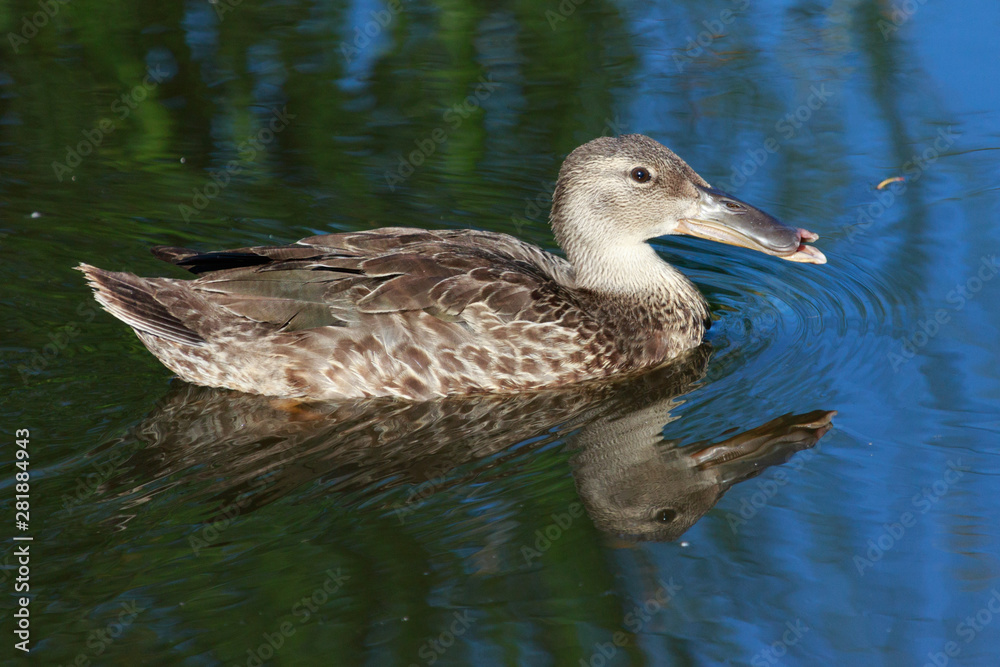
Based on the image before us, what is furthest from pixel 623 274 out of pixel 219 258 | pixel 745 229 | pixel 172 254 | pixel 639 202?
pixel 172 254

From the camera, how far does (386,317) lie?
689cm

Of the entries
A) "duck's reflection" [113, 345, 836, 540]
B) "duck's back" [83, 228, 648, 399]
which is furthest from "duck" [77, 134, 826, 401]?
"duck's reflection" [113, 345, 836, 540]

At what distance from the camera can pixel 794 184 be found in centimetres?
906

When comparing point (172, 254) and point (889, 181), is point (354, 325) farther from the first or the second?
point (889, 181)

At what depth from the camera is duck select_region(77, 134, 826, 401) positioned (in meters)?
6.87

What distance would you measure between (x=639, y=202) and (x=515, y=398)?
1468 millimetres

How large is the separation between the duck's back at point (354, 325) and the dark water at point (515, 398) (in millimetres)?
181

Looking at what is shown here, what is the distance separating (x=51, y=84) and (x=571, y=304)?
573cm

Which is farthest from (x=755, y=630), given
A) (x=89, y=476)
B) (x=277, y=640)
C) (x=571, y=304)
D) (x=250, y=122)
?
(x=250, y=122)

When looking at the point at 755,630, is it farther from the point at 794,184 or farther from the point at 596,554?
the point at 794,184

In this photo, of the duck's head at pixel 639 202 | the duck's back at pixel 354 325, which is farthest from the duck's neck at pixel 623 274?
the duck's back at pixel 354 325

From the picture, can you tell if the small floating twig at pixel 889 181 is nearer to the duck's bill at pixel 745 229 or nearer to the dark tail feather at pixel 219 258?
the duck's bill at pixel 745 229

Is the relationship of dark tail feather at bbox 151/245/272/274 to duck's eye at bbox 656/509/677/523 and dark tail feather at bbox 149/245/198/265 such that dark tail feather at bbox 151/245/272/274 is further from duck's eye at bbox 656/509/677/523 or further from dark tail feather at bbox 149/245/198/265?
duck's eye at bbox 656/509/677/523

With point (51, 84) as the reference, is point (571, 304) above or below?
below
